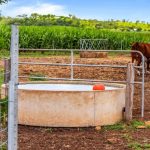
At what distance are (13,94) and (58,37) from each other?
35503 mm

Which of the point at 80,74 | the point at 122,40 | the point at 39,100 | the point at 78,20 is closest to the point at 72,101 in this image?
the point at 39,100

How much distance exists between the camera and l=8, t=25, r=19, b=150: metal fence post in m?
5.05

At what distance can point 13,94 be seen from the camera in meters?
5.21

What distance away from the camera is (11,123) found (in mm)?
5234

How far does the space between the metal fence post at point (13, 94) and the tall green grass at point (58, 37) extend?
31.8 metres

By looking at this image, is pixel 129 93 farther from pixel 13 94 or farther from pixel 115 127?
pixel 13 94

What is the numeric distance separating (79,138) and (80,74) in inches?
424

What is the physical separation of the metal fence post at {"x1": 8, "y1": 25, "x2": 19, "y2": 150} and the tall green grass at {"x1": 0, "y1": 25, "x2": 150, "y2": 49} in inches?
1251

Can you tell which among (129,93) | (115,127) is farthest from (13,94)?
(129,93)

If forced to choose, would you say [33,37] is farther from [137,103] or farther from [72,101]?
[72,101]

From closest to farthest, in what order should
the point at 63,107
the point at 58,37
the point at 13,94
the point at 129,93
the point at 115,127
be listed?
the point at 13,94
the point at 63,107
the point at 115,127
the point at 129,93
the point at 58,37

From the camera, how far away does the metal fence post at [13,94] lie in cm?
505

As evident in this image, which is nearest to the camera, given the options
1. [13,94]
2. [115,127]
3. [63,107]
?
[13,94]

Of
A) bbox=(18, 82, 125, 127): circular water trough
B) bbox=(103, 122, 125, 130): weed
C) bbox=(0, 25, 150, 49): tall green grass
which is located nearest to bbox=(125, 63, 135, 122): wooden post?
bbox=(103, 122, 125, 130): weed
